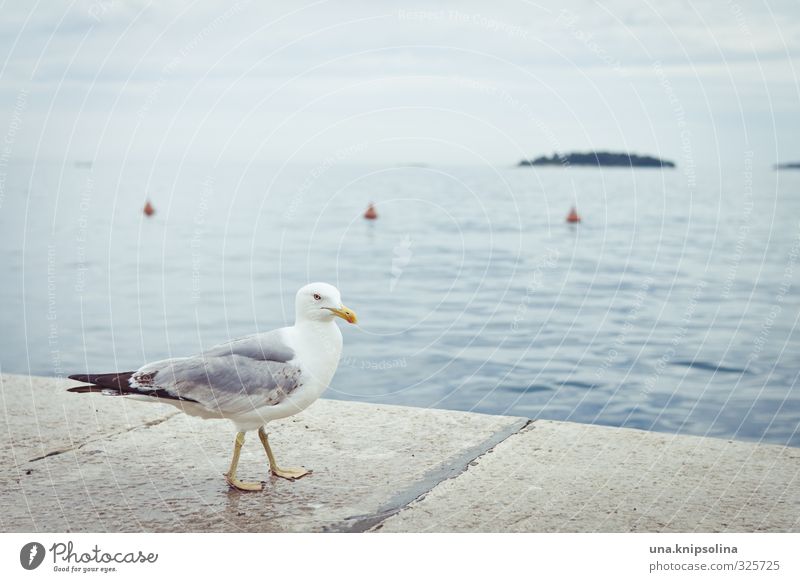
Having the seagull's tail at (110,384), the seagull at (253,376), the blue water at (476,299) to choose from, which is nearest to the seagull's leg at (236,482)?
the seagull at (253,376)

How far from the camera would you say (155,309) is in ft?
38.5

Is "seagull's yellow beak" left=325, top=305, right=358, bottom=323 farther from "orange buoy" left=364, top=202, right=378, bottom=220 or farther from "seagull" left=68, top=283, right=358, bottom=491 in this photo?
"orange buoy" left=364, top=202, right=378, bottom=220

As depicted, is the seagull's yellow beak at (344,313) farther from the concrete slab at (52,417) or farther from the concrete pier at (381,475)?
the concrete slab at (52,417)

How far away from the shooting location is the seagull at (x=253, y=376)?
13.3 ft

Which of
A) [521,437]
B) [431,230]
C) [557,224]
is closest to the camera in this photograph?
[521,437]

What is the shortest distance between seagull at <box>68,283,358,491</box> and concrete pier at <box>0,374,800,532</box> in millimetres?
332

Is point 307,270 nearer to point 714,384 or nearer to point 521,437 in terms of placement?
point 714,384

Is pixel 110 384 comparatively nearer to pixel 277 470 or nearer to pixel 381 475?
pixel 277 470

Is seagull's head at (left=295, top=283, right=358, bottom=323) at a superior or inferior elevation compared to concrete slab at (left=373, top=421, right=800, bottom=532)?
superior

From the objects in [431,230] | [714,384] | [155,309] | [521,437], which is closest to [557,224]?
[431,230]

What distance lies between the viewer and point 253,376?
13.4 feet

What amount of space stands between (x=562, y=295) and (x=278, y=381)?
32.0ft
